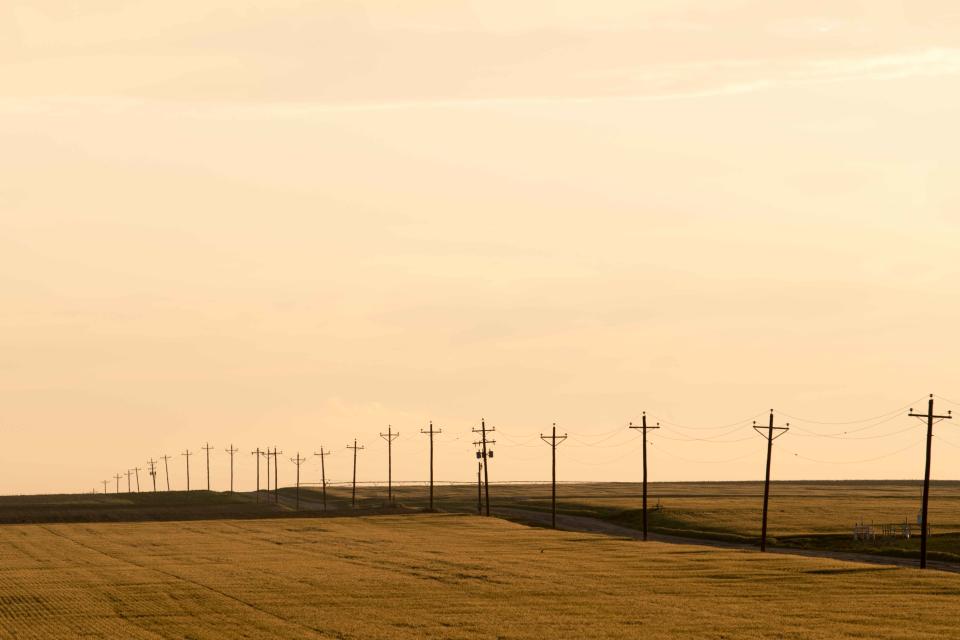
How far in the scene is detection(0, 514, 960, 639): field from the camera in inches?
2505

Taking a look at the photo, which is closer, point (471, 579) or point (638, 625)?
point (638, 625)

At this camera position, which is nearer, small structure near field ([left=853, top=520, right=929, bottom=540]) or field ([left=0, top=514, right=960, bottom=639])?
field ([left=0, top=514, right=960, bottom=639])

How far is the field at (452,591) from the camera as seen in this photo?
209ft

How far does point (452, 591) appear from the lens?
80562 millimetres

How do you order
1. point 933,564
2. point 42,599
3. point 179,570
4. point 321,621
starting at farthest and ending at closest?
1. point 933,564
2. point 179,570
3. point 42,599
4. point 321,621

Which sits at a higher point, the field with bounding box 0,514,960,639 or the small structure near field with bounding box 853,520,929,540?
the small structure near field with bounding box 853,520,929,540

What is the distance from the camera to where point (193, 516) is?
198875 mm

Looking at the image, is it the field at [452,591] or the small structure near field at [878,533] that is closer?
the field at [452,591]

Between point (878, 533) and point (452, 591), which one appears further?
point (878, 533)

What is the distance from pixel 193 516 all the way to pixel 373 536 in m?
64.7

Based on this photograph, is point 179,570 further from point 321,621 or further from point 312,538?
point 312,538

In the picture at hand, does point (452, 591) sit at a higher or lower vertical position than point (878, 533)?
lower

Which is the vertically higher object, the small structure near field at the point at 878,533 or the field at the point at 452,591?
the small structure near field at the point at 878,533

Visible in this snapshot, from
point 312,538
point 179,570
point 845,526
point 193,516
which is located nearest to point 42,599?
point 179,570
